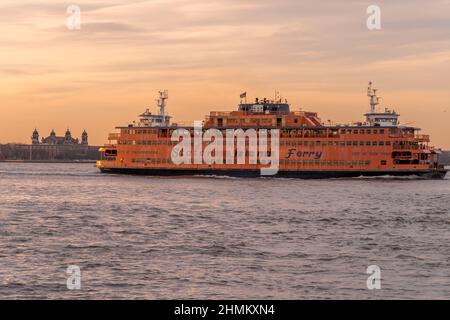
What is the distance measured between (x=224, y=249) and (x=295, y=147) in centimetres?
7313

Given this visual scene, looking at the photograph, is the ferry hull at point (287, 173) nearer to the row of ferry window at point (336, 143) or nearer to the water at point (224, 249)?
the row of ferry window at point (336, 143)

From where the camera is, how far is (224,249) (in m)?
31.5

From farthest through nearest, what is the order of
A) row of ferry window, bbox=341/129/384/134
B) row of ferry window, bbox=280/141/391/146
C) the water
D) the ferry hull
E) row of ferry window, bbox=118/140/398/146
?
row of ferry window, bbox=118/140/398/146 < row of ferry window, bbox=280/141/391/146 < row of ferry window, bbox=341/129/384/134 < the ferry hull < the water

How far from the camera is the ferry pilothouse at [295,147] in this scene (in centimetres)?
9888

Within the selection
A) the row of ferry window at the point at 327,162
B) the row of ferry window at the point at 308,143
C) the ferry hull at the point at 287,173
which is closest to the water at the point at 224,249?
the ferry hull at the point at 287,173

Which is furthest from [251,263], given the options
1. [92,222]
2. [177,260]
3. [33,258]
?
[92,222]

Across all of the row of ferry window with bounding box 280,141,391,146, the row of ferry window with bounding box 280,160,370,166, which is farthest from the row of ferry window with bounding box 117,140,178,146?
the row of ferry window with bounding box 280,160,370,166

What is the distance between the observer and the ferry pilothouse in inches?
3893

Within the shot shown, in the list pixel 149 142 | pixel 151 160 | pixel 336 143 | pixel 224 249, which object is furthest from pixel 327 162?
pixel 224 249

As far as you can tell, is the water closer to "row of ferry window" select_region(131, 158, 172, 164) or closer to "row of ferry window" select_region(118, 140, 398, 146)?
"row of ferry window" select_region(118, 140, 398, 146)

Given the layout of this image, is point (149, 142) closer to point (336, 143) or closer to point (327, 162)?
point (327, 162)

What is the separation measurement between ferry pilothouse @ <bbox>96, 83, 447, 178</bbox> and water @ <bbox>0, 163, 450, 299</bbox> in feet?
140

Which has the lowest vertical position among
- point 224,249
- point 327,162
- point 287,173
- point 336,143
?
point 224,249

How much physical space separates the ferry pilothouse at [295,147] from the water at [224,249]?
140ft
